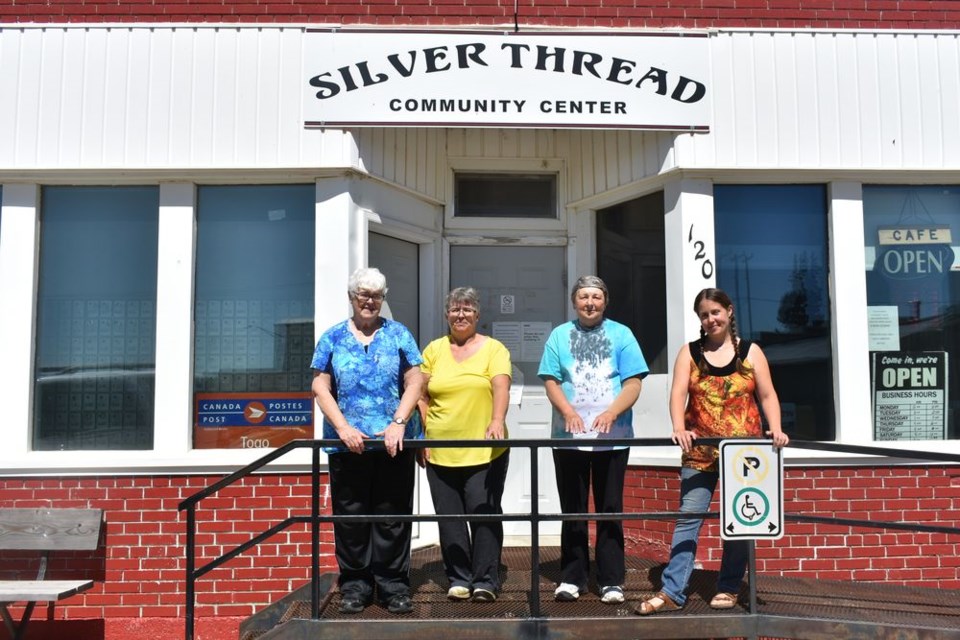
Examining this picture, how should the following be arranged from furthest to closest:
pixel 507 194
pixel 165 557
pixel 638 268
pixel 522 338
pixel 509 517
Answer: pixel 507 194 → pixel 522 338 → pixel 638 268 → pixel 165 557 → pixel 509 517

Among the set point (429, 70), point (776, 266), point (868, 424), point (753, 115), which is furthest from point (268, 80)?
point (868, 424)

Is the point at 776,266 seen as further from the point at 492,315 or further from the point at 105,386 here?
the point at 105,386

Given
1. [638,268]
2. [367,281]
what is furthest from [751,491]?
[638,268]

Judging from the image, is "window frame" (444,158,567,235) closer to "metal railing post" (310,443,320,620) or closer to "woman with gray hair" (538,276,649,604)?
"woman with gray hair" (538,276,649,604)

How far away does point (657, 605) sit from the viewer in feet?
13.0

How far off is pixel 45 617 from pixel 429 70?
4259 mm

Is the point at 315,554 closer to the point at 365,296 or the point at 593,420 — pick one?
the point at 365,296

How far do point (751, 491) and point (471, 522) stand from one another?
1.35 meters

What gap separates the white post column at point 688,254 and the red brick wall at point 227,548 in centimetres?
99

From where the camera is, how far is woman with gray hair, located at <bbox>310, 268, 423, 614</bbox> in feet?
13.5

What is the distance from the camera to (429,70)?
5.54 m

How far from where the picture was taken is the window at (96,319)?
18.2ft

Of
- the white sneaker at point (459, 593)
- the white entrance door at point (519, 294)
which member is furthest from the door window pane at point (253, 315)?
the white sneaker at point (459, 593)

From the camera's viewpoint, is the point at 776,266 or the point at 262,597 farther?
the point at 776,266
